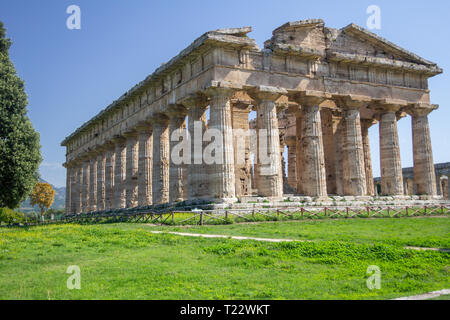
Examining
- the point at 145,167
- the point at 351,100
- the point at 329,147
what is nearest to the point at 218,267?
the point at 351,100

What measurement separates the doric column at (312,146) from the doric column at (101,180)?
87.4 ft

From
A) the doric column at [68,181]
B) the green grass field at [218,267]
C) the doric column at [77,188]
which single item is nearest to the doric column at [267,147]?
the green grass field at [218,267]

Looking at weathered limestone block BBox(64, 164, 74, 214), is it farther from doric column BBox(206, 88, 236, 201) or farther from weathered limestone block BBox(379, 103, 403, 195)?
weathered limestone block BBox(379, 103, 403, 195)

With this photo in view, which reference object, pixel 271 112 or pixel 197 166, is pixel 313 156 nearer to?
pixel 271 112

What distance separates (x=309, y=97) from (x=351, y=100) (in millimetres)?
4126

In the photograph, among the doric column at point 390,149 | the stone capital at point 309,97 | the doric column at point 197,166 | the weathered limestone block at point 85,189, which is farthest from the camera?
the weathered limestone block at point 85,189

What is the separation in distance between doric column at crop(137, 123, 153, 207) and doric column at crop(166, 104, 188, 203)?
14.9 feet

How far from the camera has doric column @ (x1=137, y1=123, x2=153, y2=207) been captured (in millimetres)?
36250

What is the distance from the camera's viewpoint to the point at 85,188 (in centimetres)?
5456

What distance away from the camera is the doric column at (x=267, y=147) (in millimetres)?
27938

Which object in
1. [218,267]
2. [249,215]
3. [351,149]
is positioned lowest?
[218,267]

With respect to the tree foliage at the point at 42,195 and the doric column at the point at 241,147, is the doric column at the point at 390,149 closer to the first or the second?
the doric column at the point at 241,147

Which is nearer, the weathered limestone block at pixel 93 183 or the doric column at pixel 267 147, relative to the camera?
the doric column at pixel 267 147
